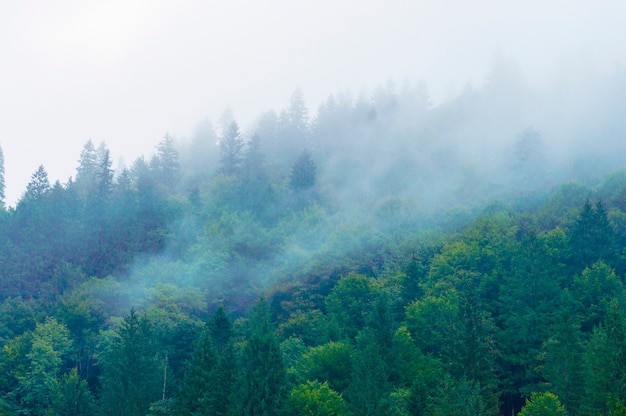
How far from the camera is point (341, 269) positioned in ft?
254

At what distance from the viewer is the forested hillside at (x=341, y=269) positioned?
49719mm

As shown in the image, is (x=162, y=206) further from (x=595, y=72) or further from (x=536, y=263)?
(x=595, y=72)

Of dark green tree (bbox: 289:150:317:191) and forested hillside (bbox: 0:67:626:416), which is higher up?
dark green tree (bbox: 289:150:317:191)

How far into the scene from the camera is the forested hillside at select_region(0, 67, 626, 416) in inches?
1957

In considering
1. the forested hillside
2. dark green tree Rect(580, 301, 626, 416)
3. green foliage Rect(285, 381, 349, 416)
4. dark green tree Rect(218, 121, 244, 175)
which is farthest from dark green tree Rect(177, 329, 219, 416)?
dark green tree Rect(218, 121, 244, 175)

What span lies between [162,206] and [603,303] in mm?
68640

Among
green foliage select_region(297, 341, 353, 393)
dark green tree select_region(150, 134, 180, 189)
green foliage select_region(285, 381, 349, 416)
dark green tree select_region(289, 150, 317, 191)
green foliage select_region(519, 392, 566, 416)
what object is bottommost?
green foliage select_region(519, 392, 566, 416)

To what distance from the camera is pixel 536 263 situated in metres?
57.0

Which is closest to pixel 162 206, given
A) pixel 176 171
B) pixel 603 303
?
pixel 176 171

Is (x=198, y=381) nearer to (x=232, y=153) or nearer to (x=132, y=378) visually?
(x=132, y=378)

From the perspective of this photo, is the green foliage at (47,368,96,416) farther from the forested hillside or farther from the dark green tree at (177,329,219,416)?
the dark green tree at (177,329,219,416)

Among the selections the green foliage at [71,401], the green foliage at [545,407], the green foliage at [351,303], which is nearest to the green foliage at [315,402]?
the green foliage at [351,303]

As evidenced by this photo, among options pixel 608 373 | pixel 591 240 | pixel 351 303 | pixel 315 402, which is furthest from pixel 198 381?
pixel 591 240

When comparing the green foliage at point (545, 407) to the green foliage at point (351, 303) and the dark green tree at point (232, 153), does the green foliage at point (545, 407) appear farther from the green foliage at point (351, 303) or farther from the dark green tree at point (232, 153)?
the dark green tree at point (232, 153)
